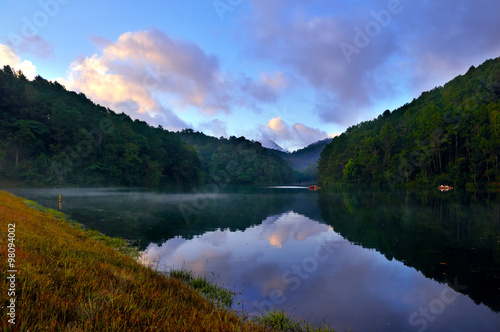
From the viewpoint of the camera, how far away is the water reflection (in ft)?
23.8

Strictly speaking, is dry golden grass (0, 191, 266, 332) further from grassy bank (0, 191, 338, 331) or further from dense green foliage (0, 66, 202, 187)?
dense green foliage (0, 66, 202, 187)

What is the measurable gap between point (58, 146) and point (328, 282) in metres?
88.6

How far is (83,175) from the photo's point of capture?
3250 inches

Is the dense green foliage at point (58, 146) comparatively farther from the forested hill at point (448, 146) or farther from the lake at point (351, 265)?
the forested hill at point (448, 146)

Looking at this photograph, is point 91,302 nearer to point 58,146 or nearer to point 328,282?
point 328,282

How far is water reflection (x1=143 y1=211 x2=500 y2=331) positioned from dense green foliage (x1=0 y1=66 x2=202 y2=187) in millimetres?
73723

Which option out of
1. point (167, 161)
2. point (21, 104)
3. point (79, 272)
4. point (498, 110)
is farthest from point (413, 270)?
point (167, 161)

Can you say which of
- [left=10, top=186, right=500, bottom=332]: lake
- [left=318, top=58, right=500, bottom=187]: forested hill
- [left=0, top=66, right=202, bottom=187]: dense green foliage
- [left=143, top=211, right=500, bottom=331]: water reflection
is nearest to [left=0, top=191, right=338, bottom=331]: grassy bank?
[left=143, top=211, right=500, bottom=331]: water reflection

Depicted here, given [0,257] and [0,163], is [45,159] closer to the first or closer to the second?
[0,163]

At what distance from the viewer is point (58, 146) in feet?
254

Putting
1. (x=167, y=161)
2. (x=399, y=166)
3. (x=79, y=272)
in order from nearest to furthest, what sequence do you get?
(x=79, y=272) → (x=399, y=166) → (x=167, y=161)

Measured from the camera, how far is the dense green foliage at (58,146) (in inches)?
2714

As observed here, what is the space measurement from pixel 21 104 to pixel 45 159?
A: 2028 cm

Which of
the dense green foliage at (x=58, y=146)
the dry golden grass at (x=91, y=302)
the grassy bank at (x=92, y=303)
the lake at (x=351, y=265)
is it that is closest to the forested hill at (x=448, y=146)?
the lake at (x=351, y=265)
